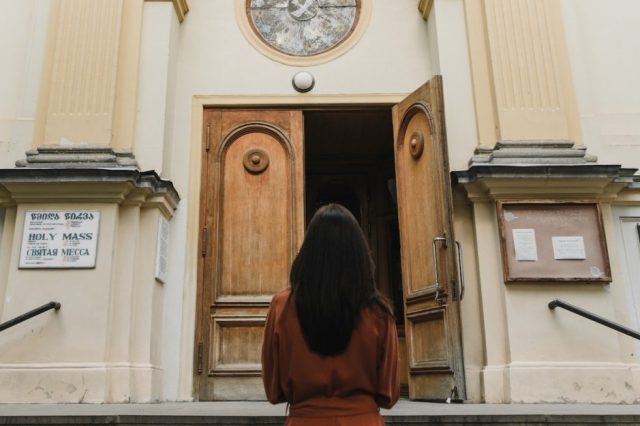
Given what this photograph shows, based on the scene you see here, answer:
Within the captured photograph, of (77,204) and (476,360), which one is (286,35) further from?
(476,360)

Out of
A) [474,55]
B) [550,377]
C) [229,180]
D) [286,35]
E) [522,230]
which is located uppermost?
[286,35]

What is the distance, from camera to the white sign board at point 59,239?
17.9 feet

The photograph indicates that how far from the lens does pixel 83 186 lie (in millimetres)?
5555

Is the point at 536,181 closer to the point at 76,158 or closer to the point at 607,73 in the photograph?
the point at 607,73

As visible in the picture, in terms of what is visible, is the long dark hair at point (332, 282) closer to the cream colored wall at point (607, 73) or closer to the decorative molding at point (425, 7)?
the cream colored wall at point (607, 73)

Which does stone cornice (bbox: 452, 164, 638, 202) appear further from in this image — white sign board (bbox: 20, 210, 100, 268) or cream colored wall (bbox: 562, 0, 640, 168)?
white sign board (bbox: 20, 210, 100, 268)

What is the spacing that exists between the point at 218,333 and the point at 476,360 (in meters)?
2.54

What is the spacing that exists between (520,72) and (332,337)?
16.5 feet

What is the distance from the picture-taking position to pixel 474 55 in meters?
6.37

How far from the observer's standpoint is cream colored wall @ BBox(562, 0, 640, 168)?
6376mm

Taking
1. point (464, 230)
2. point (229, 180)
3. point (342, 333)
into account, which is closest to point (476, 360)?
point (464, 230)

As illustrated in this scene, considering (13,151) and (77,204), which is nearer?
(77,204)

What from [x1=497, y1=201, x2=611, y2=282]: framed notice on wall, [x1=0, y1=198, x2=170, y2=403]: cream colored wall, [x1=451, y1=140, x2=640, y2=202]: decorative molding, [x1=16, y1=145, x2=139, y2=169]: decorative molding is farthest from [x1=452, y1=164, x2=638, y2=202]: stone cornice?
[x1=16, y1=145, x2=139, y2=169]: decorative molding

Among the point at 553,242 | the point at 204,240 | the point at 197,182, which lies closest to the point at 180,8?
the point at 197,182
